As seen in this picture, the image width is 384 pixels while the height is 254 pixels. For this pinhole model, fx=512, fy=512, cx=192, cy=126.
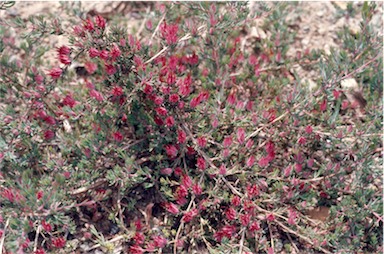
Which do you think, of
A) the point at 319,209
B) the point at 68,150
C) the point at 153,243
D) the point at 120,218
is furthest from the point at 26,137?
the point at 319,209

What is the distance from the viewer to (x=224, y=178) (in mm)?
3186

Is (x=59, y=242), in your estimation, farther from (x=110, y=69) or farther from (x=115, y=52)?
(x=115, y=52)

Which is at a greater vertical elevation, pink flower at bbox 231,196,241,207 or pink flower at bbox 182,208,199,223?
pink flower at bbox 231,196,241,207

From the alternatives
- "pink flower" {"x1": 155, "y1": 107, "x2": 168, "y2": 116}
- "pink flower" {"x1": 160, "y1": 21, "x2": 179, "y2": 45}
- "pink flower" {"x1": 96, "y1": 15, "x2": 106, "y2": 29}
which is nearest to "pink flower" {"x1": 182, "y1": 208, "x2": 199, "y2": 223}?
"pink flower" {"x1": 155, "y1": 107, "x2": 168, "y2": 116}

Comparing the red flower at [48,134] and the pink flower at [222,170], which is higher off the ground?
the red flower at [48,134]

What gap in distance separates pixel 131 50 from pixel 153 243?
1.15 meters

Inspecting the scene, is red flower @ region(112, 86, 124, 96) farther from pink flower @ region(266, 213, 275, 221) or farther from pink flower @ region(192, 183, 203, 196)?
pink flower @ region(266, 213, 275, 221)

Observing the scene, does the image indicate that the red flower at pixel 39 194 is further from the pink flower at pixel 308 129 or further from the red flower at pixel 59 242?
the pink flower at pixel 308 129

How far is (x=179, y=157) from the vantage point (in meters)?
3.25

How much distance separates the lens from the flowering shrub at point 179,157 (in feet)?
9.85

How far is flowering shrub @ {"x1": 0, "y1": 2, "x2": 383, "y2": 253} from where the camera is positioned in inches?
118

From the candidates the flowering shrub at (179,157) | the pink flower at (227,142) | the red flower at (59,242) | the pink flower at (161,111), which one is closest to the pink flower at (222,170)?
the flowering shrub at (179,157)

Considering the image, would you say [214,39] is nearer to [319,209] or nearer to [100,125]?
[100,125]

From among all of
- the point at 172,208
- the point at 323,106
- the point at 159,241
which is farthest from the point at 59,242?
the point at 323,106
